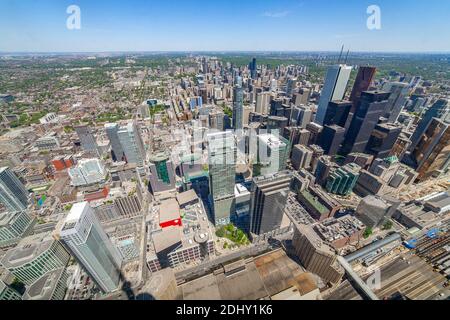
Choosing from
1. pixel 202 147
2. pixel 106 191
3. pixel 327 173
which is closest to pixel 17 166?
pixel 106 191

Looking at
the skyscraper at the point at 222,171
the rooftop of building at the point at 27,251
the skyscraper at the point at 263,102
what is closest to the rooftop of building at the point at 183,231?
the skyscraper at the point at 222,171

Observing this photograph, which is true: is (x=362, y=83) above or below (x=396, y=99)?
above

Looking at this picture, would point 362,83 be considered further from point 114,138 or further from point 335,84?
point 114,138

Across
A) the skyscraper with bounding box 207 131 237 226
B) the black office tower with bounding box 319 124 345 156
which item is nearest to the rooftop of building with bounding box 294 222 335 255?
the skyscraper with bounding box 207 131 237 226

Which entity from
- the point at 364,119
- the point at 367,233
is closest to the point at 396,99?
the point at 364,119

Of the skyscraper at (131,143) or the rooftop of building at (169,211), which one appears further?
the skyscraper at (131,143)

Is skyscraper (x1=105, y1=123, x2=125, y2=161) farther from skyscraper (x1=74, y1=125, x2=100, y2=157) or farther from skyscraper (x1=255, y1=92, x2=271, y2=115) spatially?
skyscraper (x1=255, y1=92, x2=271, y2=115)

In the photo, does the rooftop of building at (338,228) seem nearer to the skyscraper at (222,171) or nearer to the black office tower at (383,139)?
the skyscraper at (222,171)

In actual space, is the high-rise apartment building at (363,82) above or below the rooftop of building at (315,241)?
above
